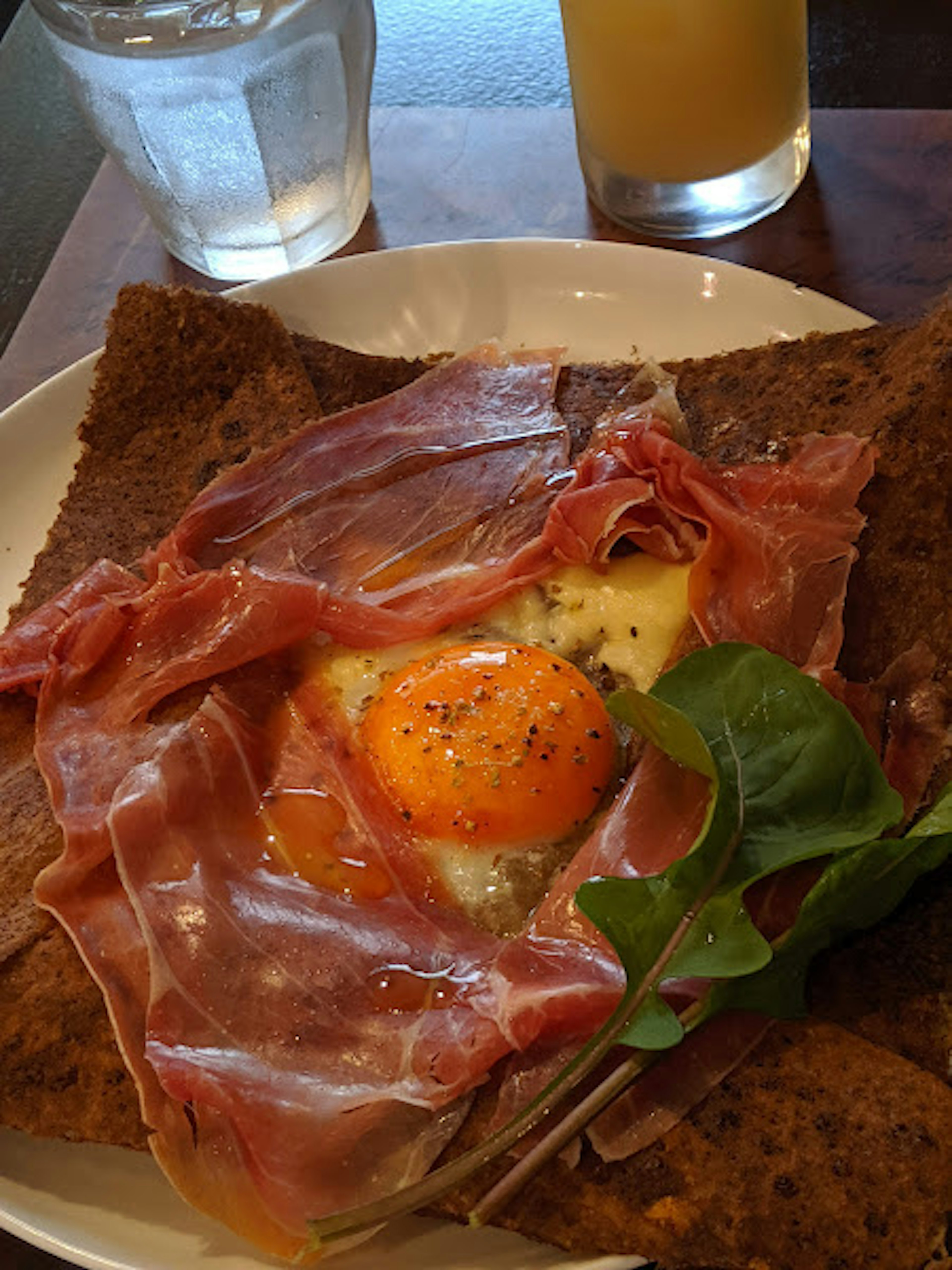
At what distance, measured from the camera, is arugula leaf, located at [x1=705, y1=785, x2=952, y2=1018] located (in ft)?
5.36

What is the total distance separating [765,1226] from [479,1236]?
1.23ft

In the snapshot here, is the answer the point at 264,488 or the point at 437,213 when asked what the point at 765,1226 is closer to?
the point at 264,488

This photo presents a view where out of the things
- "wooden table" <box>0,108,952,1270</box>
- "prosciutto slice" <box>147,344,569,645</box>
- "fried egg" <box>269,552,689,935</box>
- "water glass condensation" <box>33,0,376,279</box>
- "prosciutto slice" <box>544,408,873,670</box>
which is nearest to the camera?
"fried egg" <box>269,552,689,935</box>

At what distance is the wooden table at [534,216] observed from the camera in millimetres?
3055

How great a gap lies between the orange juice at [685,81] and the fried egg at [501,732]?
4.00ft

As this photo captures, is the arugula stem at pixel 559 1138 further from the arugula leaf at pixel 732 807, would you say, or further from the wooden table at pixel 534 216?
the wooden table at pixel 534 216

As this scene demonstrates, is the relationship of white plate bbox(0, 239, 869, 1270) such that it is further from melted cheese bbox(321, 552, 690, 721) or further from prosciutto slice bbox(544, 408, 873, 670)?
melted cheese bbox(321, 552, 690, 721)

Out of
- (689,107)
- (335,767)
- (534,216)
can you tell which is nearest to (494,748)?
(335,767)

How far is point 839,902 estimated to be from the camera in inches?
65.2

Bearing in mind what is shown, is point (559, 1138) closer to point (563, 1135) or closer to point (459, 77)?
point (563, 1135)

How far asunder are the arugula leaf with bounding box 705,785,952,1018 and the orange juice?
1.73 m

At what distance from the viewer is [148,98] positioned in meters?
2.76

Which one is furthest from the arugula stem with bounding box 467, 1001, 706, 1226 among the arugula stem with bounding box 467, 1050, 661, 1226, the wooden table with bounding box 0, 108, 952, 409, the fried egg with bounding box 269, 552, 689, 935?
the wooden table with bounding box 0, 108, 952, 409

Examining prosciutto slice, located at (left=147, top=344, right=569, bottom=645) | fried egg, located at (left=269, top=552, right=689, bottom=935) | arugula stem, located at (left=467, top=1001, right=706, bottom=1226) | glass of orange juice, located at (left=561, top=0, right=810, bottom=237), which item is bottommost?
arugula stem, located at (left=467, top=1001, right=706, bottom=1226)
